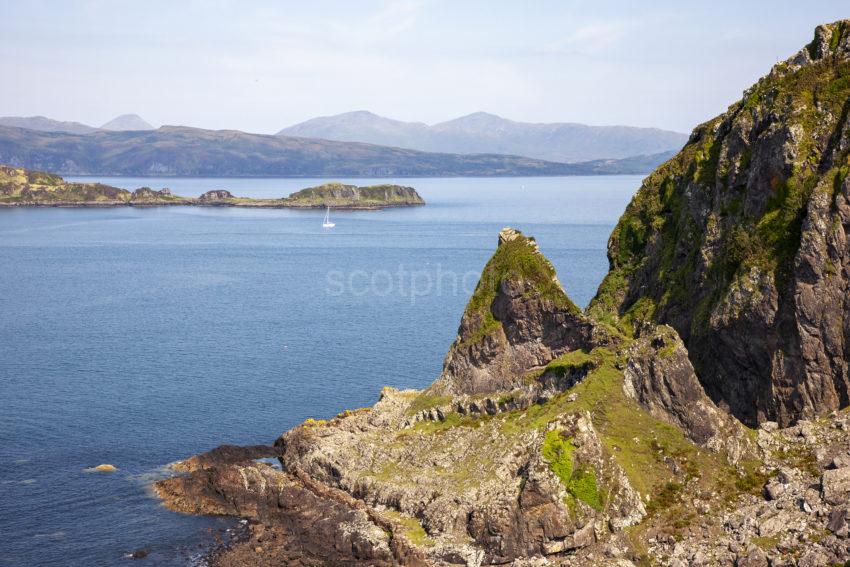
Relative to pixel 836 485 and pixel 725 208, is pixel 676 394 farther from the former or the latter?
pixel 725 208

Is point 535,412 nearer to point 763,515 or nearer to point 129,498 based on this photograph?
point 763,515

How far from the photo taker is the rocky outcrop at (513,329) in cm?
6800

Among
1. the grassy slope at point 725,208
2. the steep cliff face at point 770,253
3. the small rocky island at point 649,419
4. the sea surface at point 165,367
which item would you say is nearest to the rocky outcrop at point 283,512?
the small rocky island at point 649,419

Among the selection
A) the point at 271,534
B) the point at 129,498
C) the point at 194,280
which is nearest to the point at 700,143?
the point at 271,534

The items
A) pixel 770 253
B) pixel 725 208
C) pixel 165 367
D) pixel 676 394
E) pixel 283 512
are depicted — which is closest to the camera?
pixel 676 394

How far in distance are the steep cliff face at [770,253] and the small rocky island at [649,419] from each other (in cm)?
14

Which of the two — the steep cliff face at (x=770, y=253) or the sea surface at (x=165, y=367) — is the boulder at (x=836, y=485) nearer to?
the steep cliff face at (x=770, y=253)

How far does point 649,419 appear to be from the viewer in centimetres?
5647

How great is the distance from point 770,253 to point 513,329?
1848 cm

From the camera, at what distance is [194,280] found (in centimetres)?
16225

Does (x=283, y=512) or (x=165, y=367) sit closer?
(x=283, y=512)

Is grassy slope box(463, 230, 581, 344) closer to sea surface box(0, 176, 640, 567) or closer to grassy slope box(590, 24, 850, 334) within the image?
grassy slope box(590, 24, 850, 334)

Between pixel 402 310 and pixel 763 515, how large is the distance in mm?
81471

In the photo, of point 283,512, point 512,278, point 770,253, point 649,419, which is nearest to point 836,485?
point 649,419
